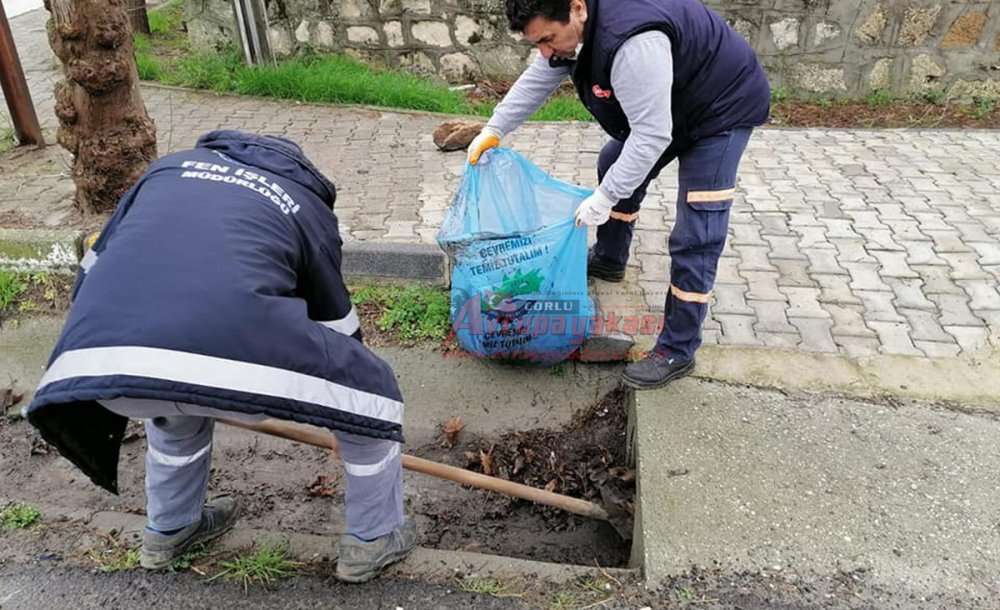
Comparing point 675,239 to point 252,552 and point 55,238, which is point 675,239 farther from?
point 55,238

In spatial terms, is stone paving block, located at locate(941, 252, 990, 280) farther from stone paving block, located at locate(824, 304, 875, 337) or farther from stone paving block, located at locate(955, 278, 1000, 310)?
stone paving block, located at locate(824, 304, 875, 337)

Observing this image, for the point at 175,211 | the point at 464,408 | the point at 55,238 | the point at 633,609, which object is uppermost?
the point at 175,211

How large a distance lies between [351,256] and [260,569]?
179 centimetres

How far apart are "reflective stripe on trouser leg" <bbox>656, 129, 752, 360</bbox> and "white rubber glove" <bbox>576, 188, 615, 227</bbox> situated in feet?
1.01

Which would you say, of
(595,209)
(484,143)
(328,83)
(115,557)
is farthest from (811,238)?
(328,83)

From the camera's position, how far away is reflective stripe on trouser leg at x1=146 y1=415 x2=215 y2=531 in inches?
86.4

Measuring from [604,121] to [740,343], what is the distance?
1160mm

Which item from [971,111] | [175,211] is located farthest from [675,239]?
[971,111]

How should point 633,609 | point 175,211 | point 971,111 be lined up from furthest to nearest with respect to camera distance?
1. point 971,111
2. point 633,609
3. point 175,211

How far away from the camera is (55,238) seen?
3758 millimetres

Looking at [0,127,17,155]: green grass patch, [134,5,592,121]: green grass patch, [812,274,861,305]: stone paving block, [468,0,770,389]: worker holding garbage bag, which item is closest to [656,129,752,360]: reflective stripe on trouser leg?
[468,0,770,389]: worker holding garbage bag

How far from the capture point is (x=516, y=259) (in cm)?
282

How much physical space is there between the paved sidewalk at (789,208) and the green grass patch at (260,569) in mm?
1982

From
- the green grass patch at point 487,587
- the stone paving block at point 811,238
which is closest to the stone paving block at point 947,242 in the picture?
the stone paving block at point 811,238
